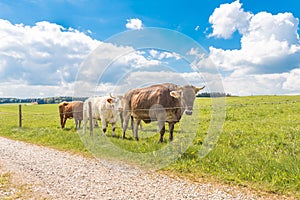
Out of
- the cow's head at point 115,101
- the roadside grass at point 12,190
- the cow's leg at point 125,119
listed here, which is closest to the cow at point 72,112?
the cow's head at point 115,101

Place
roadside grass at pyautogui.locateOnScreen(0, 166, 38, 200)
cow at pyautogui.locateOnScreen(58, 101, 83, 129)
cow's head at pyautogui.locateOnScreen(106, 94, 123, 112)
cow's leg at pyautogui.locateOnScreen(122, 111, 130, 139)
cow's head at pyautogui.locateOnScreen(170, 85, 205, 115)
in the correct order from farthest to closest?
cow at pyautogui.locateOnScreen(58, 101, 83, 129) → cow's head at pyautogui.locateOnScreen(106, 94, 123, 112) → cow's leg at pyautogui.locateOnScreen(122, 111, 130, 139) → cow's head at pyautogui.locateOnScreen(170, 85, 205, 115) → roadside grass at pyautogui.locateOnScreen(0, 166, 38, 200)

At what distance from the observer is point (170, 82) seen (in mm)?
9742

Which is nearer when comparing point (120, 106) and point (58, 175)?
point (58, 175)

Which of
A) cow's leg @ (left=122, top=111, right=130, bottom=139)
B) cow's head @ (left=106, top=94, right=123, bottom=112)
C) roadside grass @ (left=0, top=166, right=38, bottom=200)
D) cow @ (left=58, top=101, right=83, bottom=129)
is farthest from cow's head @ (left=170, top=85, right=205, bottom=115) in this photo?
cow @ (left=58, top=101, right=83, bottom=129)

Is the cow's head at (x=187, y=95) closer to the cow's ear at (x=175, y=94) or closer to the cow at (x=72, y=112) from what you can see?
the cow's ear at (x=175, y=94)

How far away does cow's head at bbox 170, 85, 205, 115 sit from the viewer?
352 inches

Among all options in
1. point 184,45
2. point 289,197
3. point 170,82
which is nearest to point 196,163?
point 289,197

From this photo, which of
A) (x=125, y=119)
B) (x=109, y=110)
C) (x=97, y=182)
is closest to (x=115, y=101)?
(x=109, y=110)

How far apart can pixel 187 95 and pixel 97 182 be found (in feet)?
14.6

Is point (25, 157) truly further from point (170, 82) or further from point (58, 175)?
point (170, 82)

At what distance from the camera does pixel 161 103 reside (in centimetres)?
977

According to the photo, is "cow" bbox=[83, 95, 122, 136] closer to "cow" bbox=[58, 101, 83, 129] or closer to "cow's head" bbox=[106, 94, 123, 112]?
"cow's head" bbox=[106, 94, 123, 112]

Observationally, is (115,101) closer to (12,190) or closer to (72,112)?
(72,112)

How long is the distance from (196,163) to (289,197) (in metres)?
2.39
